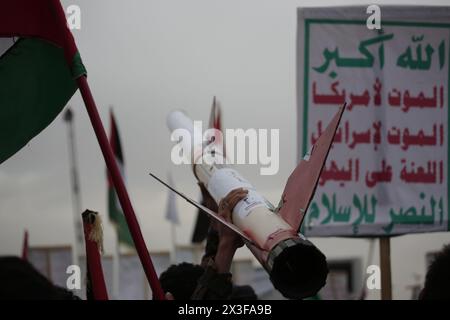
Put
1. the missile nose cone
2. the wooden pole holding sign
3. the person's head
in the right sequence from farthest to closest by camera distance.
Result: the missile nose cone, the wooden pole holding sign, the person's head

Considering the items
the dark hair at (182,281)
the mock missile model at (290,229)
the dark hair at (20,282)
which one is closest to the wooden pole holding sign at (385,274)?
the mock missile model at (290,229)

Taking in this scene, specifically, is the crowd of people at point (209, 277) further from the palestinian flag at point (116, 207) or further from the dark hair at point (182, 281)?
the palestinian flag at point (116, 207)

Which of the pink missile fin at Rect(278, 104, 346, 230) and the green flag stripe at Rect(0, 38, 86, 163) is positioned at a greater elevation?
the green flag stripe at Rect(0, 38, 86, 163)

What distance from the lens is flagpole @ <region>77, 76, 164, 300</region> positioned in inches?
159

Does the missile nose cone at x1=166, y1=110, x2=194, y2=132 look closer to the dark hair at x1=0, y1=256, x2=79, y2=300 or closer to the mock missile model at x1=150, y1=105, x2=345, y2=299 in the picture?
the mock missile model at x1=150, y1=105, x2=345, y2=299

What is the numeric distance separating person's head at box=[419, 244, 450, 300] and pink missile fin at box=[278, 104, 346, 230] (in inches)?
27.6

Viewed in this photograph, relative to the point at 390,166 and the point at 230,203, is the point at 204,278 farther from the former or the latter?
the point at 390,166

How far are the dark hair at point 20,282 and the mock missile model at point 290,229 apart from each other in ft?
6.05

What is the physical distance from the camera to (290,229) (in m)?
4.96

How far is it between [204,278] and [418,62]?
12.6 feet

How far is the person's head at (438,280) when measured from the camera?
13.0 ft

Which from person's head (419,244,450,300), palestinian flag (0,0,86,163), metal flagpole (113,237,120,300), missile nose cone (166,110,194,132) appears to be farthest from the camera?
metal flagpole (113,237,120,300)

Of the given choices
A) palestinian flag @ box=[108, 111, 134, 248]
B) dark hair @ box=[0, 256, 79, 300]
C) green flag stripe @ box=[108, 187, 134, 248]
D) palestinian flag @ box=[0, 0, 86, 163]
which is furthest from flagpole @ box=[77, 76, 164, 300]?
palestinian flag @ box=[108, 111, 134, 248]
